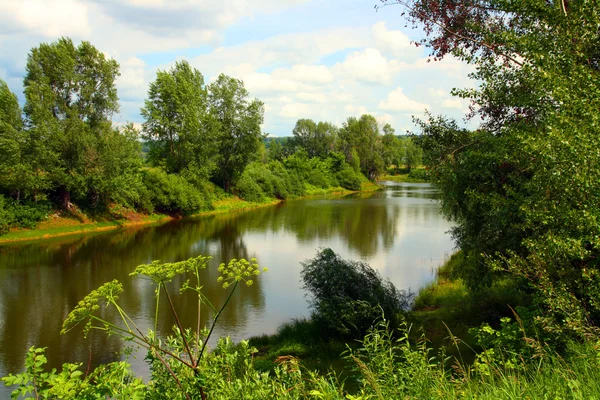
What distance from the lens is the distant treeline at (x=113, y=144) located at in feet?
93.6

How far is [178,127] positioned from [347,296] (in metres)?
33.6

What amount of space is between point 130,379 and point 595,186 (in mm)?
5674

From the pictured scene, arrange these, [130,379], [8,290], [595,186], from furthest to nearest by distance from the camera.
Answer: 1. [8,290]
2. [595,186]
3. [130,379]

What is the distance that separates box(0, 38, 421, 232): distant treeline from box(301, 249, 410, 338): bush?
2296 centimetres

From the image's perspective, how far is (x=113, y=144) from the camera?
1256 inches

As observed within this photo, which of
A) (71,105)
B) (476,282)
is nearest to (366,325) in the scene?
(476,282)

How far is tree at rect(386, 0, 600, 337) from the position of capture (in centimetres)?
536

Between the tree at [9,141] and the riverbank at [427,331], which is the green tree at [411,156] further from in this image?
the riverbank at [427,331]

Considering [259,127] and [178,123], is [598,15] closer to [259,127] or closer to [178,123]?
[178,123]

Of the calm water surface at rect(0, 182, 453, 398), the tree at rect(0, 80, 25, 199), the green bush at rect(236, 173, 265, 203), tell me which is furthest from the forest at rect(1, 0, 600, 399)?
the green bush at rect(236, 173, 265, 203)

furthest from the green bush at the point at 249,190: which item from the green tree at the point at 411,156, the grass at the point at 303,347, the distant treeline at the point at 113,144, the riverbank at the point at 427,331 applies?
the green tree at the point at 411,156

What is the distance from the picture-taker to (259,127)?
49.1 meters

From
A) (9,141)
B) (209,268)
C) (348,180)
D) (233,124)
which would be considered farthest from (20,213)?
(348,180)

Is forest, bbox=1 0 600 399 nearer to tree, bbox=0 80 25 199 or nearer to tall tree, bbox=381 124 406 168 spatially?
tree, bbox=0 80 25 199
